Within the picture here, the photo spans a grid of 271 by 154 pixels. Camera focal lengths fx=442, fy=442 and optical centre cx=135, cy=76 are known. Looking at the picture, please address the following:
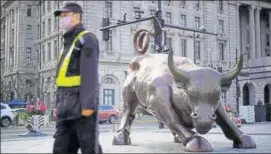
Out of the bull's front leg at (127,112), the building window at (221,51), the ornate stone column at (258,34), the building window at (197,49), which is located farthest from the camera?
the ornate stone column at (258,34)

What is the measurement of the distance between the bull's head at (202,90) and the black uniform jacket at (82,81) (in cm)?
209

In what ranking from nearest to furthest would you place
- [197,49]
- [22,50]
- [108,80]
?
[108,80] → [197,49] → [22,50]

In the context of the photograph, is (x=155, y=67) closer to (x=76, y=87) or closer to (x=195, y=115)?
(x=195, y=115)

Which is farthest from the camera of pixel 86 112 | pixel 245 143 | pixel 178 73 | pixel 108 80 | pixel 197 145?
pixel 108 80

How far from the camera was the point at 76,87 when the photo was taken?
495 centimetres

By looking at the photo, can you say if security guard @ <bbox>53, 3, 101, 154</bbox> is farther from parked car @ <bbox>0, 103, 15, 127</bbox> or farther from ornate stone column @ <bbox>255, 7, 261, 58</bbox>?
ornate stone column @ <bbox>255, 7, 261, 58</bbox>

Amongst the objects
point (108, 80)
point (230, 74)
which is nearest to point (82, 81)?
point (230, 74)

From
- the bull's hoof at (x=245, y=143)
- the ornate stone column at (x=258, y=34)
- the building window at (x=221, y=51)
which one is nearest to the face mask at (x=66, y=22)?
the bull's hoof at (x=245, y=143)

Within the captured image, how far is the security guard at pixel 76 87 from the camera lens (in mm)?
4848

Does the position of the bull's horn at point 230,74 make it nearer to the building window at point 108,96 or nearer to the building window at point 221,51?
the building window at point 108,96

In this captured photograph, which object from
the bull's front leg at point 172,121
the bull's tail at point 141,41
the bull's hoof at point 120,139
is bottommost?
the bull's hoof at point 120,139

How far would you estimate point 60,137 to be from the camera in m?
5.08

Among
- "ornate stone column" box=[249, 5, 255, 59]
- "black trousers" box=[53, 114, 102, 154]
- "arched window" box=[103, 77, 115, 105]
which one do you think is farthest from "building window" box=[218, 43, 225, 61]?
"black trousers" box=[53, 114, 102, 154]

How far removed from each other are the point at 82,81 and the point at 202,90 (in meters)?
2.47
